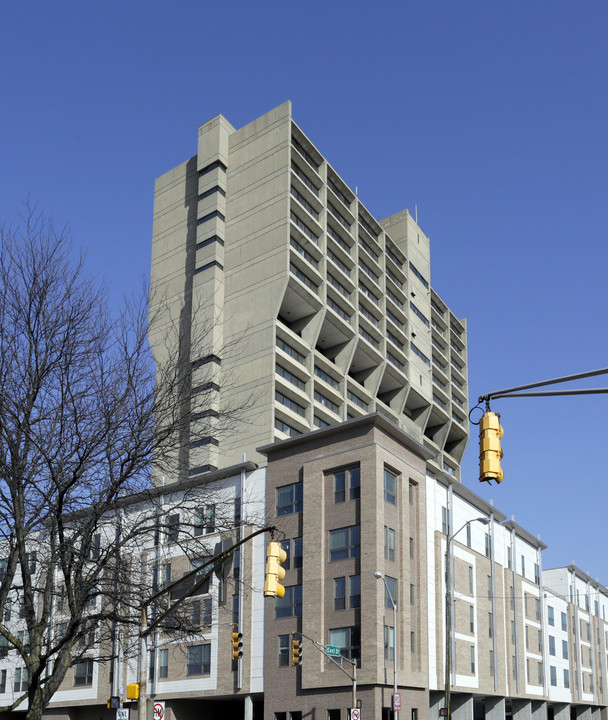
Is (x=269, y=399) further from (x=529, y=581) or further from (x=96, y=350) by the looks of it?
(x=96, y=350)

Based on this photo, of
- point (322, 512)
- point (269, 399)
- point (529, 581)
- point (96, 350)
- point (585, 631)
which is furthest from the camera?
point (585, 631)

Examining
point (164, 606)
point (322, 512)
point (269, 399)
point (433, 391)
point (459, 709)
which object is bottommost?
point (459, 709)

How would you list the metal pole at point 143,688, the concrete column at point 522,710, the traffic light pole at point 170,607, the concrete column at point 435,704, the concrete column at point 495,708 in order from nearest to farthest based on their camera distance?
the traffic light pole at point 170,607, the metal pole at point 143,688, the concrete column at point 435,704, the concrete column at point 495,708, the concrete column at point 522,710

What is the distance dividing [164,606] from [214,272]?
59030 millimetres

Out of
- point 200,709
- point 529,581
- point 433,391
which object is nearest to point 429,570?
point 200,709

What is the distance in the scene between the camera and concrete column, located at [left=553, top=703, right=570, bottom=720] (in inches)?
3251

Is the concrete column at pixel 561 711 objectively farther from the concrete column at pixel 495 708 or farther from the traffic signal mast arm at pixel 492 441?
the traffic signal mast arm at pixel 492 441

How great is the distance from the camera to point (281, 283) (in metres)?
75.9

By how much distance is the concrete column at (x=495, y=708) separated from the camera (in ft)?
219

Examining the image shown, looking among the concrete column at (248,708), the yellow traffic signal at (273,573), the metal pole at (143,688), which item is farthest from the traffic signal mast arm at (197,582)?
the concrete column at (248,708)

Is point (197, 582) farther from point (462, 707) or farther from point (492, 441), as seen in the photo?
point (462, 707)

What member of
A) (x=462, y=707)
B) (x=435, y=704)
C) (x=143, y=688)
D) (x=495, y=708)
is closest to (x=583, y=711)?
(x=495, y=708)

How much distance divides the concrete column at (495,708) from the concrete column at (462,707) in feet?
18.6

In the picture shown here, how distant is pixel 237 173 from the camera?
83.9 m
